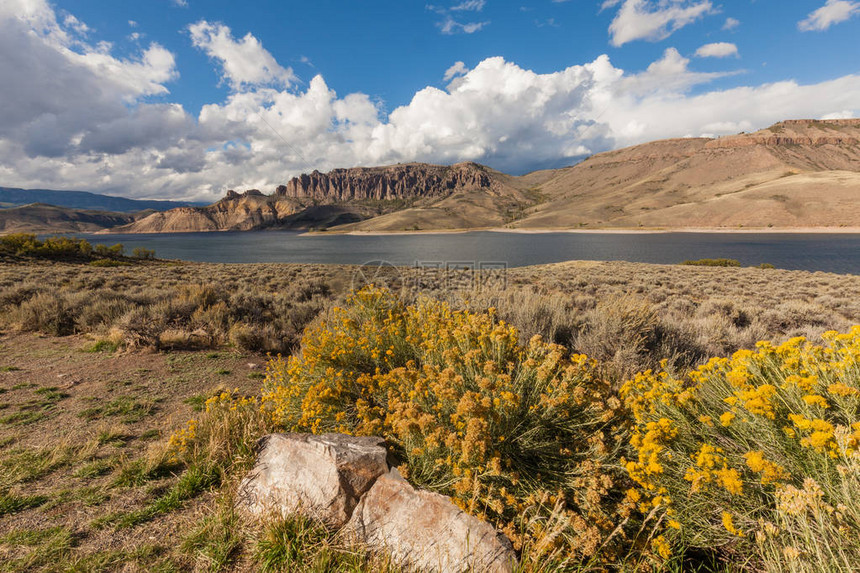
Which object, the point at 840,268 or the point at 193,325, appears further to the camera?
the point at 840,268

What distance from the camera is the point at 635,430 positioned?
2533mm

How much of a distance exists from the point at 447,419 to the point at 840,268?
5209 cm

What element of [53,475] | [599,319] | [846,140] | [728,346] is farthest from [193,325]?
[846,140]

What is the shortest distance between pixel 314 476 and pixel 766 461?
287 cm

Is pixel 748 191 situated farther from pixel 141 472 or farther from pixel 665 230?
pixel 141 472

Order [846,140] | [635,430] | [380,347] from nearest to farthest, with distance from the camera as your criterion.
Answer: [635,430]
[380,347]
[846,140]

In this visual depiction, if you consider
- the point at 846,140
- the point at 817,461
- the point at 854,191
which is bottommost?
the point at 817,461

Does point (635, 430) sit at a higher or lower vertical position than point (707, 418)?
lower

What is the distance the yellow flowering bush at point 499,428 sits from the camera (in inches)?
86.6

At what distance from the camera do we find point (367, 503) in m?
2.43

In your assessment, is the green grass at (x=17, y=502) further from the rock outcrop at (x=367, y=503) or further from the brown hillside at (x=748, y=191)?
the brown hillside at (x=748, y=191)

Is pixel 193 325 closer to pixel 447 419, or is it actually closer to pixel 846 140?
pixel 447 419

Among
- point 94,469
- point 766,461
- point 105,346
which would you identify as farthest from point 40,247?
point 766,461

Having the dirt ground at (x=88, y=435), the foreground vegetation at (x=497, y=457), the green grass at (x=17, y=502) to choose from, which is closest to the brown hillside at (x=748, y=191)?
the foreground vegetation at (x=497, y=457)
